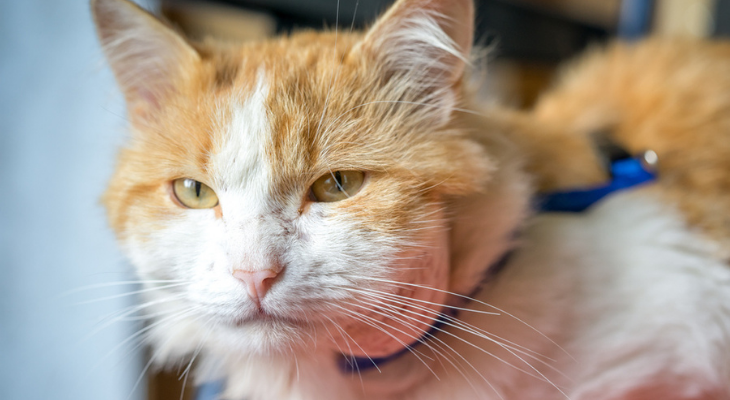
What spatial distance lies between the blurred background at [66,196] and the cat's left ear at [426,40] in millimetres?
208

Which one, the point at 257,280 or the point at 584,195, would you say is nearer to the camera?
the point at 257,280

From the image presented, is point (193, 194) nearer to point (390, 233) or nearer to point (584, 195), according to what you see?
point (390, 233)

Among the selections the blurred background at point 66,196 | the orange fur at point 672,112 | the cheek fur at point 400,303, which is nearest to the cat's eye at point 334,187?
the cheek fur at point 400,303

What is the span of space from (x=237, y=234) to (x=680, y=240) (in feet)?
3.07

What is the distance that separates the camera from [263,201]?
746 millimetres

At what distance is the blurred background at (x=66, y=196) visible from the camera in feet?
3.63

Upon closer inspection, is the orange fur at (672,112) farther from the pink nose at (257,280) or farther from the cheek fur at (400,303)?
the pink nose at (257,280)

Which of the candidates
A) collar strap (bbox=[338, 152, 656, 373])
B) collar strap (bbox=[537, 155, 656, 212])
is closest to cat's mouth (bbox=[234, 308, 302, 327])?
collar strap (bbox=[338, 152, 656, 373])

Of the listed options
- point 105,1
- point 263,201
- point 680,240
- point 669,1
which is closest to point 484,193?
point 263,201

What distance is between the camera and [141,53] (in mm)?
967

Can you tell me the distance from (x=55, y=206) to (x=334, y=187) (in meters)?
0.89

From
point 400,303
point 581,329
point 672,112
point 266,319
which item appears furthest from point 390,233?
point 672,112

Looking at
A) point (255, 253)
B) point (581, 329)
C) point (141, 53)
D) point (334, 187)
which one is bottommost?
point (581, 329)

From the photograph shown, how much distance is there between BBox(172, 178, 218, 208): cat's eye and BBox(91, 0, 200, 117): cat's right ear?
19 centimetres
